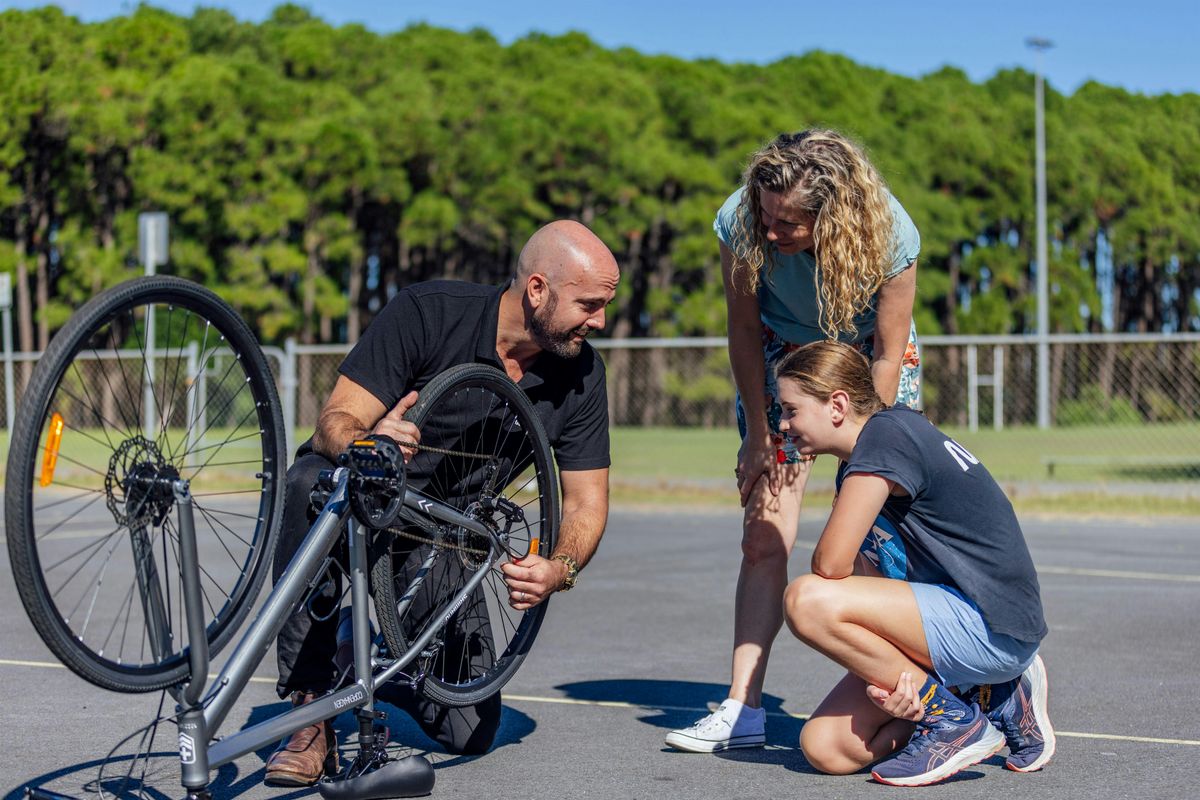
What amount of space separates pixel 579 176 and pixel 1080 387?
25.5 m

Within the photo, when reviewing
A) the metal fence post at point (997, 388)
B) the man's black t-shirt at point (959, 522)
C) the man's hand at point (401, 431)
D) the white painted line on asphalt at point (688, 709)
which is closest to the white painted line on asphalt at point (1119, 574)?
the white painted line on asphalt at point (688, 709)

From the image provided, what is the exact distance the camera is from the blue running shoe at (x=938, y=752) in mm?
3979

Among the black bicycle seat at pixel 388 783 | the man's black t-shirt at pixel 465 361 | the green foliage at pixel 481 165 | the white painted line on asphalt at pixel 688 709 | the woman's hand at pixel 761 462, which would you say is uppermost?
the green foliage at pixel 481 165

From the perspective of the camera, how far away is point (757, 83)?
55000mm

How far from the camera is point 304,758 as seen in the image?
12.8 ft

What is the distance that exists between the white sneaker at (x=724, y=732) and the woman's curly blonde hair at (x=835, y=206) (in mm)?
1142

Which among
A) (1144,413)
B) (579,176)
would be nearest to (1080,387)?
(1144,413)

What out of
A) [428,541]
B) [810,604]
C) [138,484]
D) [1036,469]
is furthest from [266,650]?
[1036,469]

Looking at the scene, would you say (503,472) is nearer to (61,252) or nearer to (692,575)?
(692,575)

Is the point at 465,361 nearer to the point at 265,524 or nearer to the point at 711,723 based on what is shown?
the point at 265,524

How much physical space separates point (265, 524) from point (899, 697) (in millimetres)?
1653

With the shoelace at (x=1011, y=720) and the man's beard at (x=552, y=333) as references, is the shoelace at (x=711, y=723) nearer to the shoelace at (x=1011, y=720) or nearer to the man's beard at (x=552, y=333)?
the shoelace at (x=1011, y=720)

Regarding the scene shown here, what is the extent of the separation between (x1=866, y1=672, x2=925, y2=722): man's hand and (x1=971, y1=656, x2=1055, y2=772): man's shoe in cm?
33

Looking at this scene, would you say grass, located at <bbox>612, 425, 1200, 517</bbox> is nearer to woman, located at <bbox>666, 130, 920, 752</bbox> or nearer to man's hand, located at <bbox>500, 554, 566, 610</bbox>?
woman, located at <bbox>666, 130, 920, 752</bbox>
